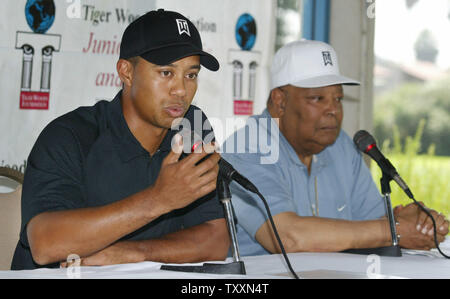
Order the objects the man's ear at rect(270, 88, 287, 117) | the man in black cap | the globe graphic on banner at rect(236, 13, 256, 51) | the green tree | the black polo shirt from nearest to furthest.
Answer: the man in black cap
the black polo shirt
the man's ear at rect(270, 88, 287, 117)
the globe graphic on banner at rect(236, 13, 256, 51)
the green tree

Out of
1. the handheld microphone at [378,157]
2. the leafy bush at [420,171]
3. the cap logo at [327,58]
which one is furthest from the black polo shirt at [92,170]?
the leafy bush at [420,171]

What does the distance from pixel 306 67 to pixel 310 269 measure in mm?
1073

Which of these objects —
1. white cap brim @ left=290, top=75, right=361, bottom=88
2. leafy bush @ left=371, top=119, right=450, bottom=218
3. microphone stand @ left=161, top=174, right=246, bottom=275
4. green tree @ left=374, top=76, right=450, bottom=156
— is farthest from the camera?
green tree @ left=374, top=76, right=450, bottom=156

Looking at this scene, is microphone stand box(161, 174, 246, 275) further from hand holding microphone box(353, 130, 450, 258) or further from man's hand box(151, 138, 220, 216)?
hand holding microphone box(353, 130, 450, 258)

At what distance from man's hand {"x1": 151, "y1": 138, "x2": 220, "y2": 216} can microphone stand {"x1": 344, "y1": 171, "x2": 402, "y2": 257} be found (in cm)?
69

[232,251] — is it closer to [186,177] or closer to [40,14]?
[186,177]

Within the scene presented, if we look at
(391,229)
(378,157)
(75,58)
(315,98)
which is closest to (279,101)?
(315,98)

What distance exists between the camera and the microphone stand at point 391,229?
6.13ft

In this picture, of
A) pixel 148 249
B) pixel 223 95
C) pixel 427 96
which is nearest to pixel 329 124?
pixel 223 95

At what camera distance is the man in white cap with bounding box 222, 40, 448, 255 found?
6.76 feet

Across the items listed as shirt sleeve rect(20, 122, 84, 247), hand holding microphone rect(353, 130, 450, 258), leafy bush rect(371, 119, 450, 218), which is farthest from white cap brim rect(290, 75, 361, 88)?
leafy bush rect(371, 119, 450, 218)

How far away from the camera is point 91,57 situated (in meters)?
2.59

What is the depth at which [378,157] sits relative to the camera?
190 cm

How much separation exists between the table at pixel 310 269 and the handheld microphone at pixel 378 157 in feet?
0.77
